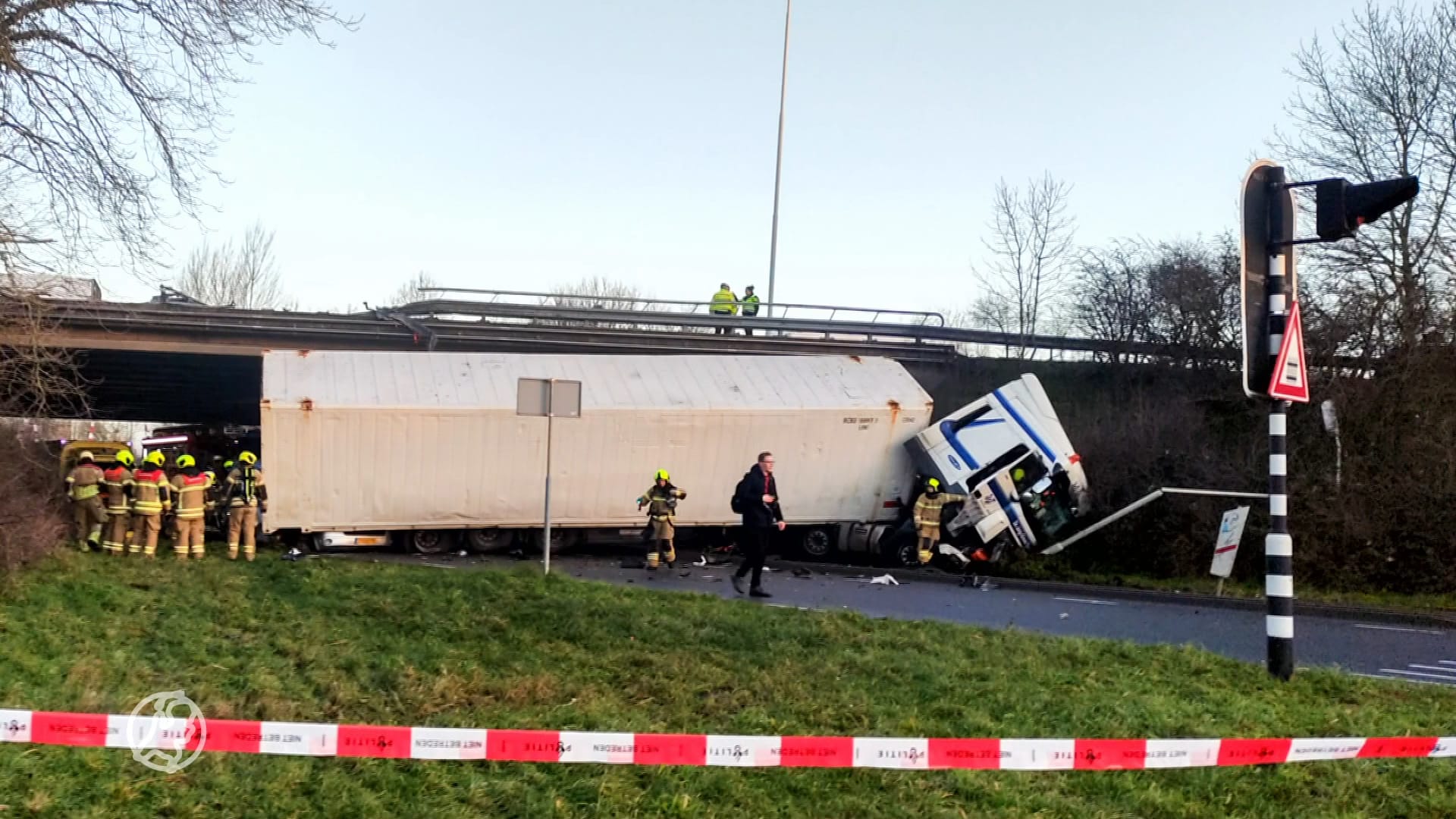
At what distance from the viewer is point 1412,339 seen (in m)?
19.0

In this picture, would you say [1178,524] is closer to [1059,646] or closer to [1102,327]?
[1102,327]

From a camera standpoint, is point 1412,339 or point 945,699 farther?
→ point 1412,339

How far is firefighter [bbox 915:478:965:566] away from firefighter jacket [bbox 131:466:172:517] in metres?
11.6

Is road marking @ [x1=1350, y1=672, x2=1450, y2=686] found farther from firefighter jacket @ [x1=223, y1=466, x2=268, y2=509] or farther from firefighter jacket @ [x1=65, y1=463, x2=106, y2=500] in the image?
firefighter jacket @ [x1=65, y1=463, x2=106, y2=500]

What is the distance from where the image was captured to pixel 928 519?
59.6 ft

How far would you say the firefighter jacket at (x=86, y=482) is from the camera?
1558 centimetres

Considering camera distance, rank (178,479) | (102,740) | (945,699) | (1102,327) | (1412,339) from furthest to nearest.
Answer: (1102,327)
(1412,339)
(178,479)
(945,699)
(102,740)

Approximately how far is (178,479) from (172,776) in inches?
475

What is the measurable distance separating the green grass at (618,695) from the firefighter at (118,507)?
3.78 meters

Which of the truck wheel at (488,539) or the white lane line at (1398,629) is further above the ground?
the truck wheel at (488,539)

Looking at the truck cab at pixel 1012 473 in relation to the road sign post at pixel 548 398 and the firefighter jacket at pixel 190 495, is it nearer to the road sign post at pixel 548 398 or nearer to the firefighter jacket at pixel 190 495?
the road sign post at pixel 548 398

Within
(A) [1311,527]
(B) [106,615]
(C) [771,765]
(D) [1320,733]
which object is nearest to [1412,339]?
(A) [1311,527]

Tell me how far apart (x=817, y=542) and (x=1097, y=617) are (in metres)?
7.42

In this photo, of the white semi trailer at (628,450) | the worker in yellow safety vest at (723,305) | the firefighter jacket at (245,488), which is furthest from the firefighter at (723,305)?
the firefighter jacket at (245,488)
